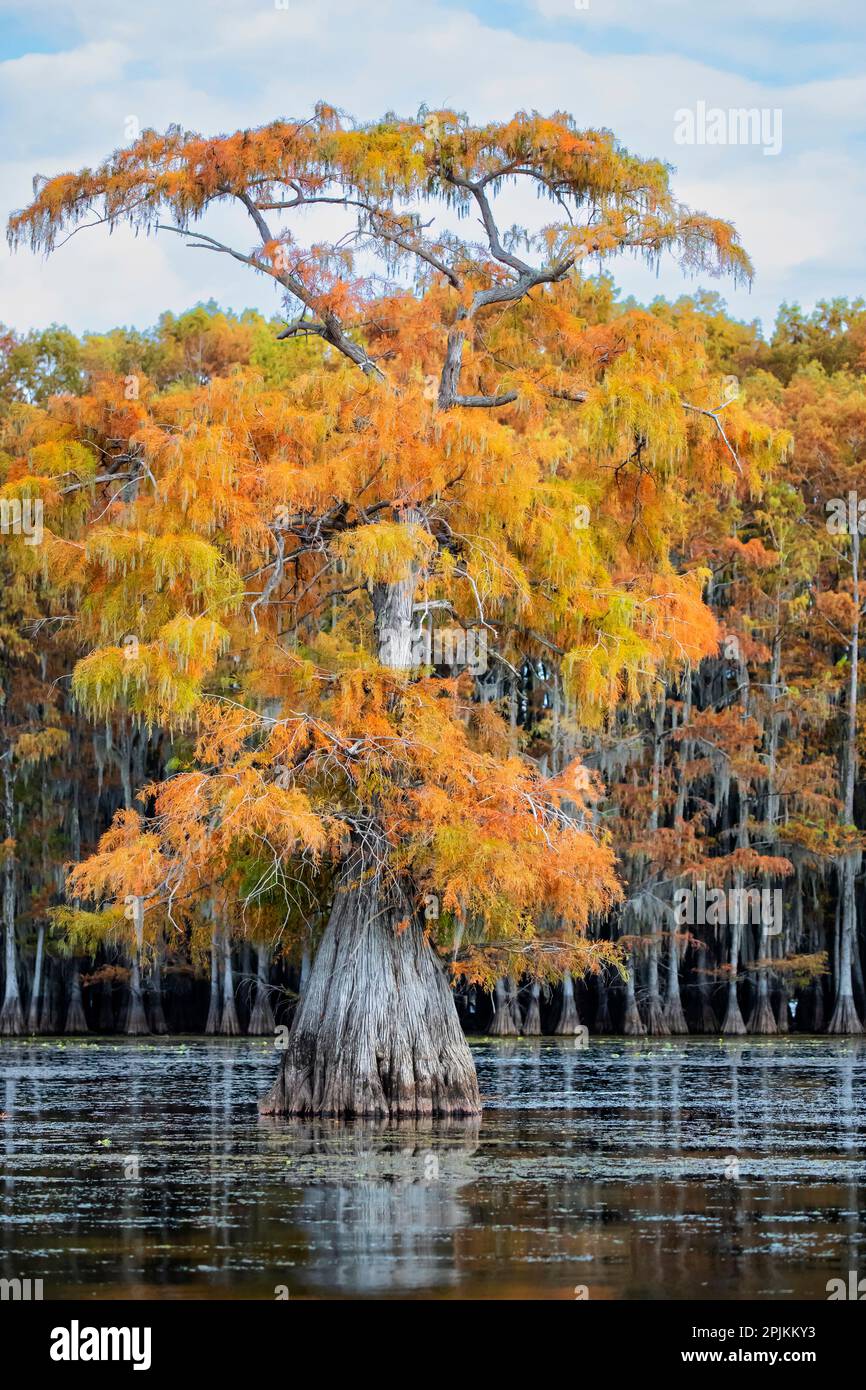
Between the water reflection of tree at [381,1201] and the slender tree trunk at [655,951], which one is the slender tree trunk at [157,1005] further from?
the water reflection of tree at [381,1201]

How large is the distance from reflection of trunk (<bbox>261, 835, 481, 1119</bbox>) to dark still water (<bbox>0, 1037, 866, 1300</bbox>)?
22.5 inches

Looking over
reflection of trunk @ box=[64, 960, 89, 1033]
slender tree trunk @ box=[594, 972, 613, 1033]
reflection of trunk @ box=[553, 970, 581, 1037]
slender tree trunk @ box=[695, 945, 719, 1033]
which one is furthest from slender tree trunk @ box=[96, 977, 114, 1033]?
slender tree trunk @ box=[695, 945, 719, 1033]

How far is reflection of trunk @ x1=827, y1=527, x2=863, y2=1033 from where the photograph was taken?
38.3m

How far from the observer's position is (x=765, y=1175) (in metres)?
12.8

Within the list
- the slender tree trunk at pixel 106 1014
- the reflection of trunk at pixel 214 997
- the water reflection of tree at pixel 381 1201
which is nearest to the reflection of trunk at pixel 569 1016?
the reflection of trunk at pixel 214 997

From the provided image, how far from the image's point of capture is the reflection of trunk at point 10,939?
41.4 m

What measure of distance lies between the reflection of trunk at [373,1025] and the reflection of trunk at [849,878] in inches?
852

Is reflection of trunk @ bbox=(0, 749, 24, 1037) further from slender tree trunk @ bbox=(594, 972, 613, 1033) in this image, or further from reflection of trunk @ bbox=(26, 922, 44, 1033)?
slender tree trunk @ bbox=(594, 972, 613, 1033)

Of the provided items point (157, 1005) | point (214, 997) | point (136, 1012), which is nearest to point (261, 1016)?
point (214, 997)

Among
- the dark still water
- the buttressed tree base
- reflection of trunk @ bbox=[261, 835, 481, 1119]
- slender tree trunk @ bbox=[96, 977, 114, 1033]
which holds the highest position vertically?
the buttressed tree base

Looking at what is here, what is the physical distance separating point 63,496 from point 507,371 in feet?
18.0

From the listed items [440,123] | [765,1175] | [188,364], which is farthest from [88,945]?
[765,1175]

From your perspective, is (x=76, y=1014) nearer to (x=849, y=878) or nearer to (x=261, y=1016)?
(x=261, y=1016)

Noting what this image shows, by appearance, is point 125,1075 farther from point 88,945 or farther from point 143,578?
point 88,945
